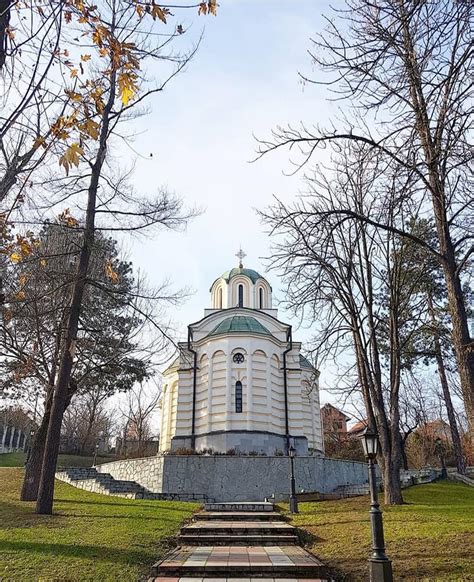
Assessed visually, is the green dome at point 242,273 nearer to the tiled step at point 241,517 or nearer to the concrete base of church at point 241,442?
the concrete base of church at point 241,442

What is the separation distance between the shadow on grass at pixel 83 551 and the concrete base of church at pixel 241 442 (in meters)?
15.6

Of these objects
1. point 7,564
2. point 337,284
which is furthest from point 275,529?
point 337,284

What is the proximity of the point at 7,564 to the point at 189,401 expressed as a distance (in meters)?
19.3

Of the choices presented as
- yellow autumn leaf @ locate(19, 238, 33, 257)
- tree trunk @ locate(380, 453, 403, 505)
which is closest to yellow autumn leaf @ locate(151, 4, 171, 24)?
yellow autumn leaf @ locate(19, 238, 33, 257)

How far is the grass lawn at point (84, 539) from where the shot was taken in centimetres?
644

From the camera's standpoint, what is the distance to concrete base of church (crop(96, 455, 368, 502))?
19.5m

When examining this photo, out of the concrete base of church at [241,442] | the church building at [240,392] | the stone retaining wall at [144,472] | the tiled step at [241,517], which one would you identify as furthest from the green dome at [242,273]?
the tiled step at [241,517]

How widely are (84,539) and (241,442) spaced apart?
15.3 meters

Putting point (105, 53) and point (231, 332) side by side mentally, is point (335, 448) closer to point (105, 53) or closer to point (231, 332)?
point (231, 332)

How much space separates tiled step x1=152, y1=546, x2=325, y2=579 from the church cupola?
2241 cm

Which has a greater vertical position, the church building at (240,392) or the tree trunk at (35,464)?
the church building at (240,392)

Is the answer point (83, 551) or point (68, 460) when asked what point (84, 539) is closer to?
point (83, 551)

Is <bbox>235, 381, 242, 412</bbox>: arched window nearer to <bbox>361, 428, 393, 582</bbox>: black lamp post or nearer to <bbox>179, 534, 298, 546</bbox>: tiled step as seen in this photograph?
<bbox>179, 534, 298, 546</bbox>: tiled step

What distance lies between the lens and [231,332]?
25.1m
